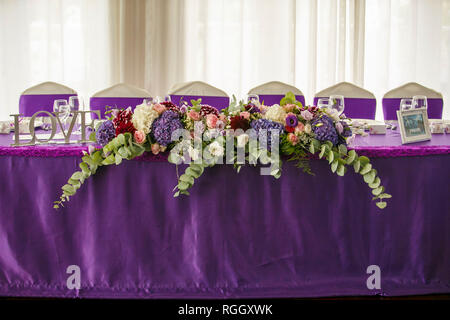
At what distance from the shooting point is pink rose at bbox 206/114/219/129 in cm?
166

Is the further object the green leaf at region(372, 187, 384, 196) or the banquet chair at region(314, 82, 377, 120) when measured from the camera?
the banquet chair at region(314, 82, 377, 120)

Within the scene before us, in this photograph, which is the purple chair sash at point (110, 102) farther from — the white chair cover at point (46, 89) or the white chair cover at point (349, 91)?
the white chair cover at point (349, 91)

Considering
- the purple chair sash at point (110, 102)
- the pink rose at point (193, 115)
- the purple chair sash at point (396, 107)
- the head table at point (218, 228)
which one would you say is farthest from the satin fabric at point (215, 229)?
the purple chair sash at point (396, 107)

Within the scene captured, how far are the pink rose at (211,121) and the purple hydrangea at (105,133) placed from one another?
1.11 feet

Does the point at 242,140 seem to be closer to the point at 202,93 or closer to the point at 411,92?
the point at 202,93

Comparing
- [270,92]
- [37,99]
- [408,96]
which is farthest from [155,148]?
[408,96]

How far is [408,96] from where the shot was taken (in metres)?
3.34

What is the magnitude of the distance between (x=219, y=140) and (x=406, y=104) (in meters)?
1.24

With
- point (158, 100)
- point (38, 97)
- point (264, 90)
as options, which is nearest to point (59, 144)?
point (158, 100)

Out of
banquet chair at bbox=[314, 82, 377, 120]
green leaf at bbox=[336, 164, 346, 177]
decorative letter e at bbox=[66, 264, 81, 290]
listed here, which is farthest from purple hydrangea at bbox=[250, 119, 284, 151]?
banquet chair at bbox=[314, 82, 377, 120]

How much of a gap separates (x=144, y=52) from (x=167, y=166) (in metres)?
3.36

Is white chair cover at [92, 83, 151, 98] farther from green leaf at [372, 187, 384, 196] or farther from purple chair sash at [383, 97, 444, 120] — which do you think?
green leaf at [372, 187, 384, 196]

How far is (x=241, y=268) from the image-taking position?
183 cm

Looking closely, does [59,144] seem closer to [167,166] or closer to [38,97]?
[167,166]
